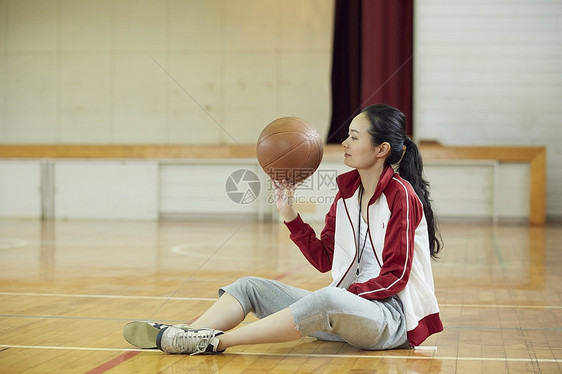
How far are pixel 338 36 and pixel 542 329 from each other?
24.2ft

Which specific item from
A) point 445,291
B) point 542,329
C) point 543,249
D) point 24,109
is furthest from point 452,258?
point 24,109

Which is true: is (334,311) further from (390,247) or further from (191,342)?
(191,342)

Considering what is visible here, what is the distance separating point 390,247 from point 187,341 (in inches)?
27.6

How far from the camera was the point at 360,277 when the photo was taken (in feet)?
8.59

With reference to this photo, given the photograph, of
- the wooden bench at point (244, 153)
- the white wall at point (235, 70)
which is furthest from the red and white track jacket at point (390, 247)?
the white wall at point (235, 70)

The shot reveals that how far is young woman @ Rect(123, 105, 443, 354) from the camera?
7.76ft

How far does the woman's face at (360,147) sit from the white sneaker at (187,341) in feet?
2.38

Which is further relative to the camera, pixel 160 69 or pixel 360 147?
pixel 160 69

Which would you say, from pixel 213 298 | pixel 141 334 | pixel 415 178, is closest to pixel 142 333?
pixel 141 334

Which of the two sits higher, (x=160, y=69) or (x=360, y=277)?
(x=160, y=69)

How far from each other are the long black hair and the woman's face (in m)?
0.02

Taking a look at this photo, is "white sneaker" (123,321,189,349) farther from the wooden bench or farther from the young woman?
the wooden bench

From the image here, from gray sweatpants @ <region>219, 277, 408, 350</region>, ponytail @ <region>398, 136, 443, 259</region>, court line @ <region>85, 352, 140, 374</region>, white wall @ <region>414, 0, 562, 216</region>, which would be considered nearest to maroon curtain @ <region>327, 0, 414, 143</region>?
white wall @ <region>414, 0, 562, 216</region>

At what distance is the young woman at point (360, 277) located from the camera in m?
2.37
